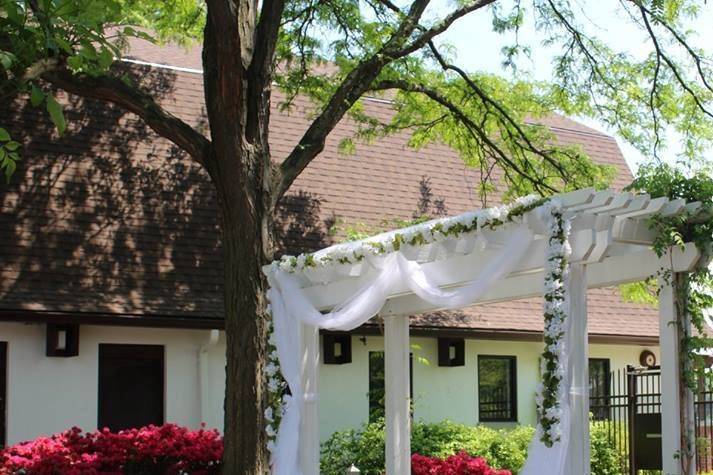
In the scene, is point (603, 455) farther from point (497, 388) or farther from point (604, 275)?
point (604, 275)

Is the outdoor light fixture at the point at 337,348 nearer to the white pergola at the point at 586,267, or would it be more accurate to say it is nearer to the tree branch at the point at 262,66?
the white pergola at the point at 586,267

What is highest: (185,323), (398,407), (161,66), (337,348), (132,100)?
(161,66)

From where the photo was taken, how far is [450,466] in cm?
1382

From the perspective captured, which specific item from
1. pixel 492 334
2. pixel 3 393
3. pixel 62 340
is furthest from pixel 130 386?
pixel 492 334

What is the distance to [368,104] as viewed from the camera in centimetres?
2080

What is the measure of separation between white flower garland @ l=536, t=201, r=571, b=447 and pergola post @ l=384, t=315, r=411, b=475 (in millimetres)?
3973

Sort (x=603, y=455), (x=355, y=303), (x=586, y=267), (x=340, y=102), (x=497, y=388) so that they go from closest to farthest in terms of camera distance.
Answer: (x=586, y=267)
(x=355, y=303)
(x=340, y=102)
(x=603, y=455)
(x=497, y=388)

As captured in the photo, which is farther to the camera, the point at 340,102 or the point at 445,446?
the point at 445,446

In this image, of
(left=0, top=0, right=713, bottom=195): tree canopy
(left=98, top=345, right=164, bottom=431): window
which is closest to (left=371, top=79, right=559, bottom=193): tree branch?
(left=0, top=0, right=713, bottom=195): tree canopy

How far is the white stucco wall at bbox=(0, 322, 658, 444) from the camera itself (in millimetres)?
15086

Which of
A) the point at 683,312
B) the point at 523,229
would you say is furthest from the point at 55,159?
the point at 683,312

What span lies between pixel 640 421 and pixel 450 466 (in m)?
3.21

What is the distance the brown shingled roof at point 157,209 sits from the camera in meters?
15.7

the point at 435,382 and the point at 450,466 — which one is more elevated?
the point at 435,382
